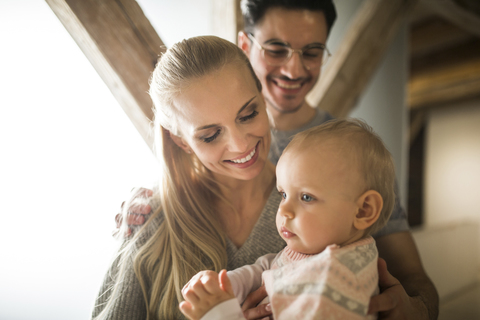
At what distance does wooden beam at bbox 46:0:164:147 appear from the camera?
1011 millimetres

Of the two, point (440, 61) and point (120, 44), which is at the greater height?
point (120, 44)

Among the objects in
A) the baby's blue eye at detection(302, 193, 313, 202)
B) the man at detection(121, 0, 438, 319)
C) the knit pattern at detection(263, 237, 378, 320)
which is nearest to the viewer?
the knit pattern at detection(263, 237, 378, 320)

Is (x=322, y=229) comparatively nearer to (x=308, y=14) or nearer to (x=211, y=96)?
(x=211, y=96)

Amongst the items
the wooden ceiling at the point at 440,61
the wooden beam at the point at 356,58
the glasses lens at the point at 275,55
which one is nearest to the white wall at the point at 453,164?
the wooden ceiling at the point at 440,61

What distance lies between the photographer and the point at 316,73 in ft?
4.40

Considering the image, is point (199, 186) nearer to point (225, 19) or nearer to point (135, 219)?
point (135, 219)

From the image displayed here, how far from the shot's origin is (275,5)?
4.18ft

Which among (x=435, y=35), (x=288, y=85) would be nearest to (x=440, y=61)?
(x=435, y=35)

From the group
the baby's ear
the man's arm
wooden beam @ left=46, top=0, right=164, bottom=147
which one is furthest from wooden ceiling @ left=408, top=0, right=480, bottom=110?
the baby's ear

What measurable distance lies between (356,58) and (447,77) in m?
3.31

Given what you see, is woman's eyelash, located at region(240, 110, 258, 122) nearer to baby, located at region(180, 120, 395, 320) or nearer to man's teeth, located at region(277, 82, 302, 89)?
baby, located at region(180, 120, 395, 320)

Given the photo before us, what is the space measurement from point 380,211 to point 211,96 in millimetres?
505

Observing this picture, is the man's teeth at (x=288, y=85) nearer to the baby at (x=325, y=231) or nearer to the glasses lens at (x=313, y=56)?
the glasses lens at (x=313, y=56)

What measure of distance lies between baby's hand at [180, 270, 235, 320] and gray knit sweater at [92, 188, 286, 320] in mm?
256
